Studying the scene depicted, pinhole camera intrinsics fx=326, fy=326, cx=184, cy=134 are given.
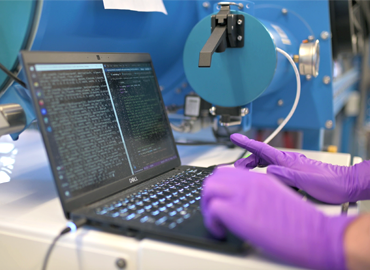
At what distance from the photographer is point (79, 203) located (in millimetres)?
526

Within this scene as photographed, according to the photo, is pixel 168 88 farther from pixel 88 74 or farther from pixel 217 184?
pixel 217 184

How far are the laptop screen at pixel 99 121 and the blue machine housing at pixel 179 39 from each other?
123 mm

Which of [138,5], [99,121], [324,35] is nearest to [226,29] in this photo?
[138,5]

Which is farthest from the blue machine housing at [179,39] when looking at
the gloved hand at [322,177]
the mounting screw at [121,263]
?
the mounting screw at [121,263]

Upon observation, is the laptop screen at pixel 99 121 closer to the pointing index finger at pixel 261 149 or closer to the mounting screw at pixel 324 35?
the pointing index finger at pixel 261 149

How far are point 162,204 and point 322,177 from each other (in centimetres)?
30

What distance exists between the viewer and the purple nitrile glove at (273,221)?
383 millimetres

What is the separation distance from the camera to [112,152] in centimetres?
61

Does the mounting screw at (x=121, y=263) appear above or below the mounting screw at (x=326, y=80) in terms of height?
below

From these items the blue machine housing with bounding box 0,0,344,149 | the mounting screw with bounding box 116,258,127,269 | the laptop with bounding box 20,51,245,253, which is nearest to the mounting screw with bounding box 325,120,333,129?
the blue machine housing with bounding box 0,0,344,149

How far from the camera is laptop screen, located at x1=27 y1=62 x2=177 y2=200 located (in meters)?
0.53

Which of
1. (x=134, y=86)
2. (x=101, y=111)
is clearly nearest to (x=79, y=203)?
(x=101, y=111)

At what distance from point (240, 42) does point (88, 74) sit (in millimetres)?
368

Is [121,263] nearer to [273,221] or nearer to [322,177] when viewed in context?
[273,221]
